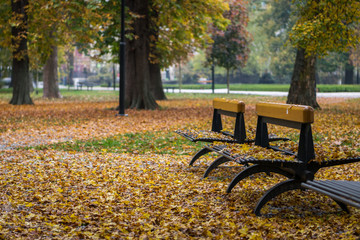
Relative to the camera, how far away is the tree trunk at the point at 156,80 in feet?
93.8

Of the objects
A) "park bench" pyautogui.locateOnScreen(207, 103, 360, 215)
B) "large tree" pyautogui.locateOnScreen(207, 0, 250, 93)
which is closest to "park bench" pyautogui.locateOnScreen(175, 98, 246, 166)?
"park bench" pyautogui.locateOnScreen(207, 103, 360, 215)

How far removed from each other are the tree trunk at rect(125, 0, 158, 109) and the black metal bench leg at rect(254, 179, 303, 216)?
15.2 m

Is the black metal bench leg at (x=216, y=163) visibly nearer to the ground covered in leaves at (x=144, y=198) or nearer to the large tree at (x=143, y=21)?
the ground covered in leaves at (x=144, y=198)

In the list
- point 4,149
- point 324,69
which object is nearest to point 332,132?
point 4,149

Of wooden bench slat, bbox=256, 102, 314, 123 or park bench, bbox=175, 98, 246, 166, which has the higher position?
wooden bench slat, bbox=256, 102, 314, 123

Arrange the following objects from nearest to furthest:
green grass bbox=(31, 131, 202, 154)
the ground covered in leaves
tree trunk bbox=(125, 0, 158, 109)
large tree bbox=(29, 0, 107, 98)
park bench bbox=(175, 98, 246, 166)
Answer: the ground covered in leaves
park bench bbox=(175, 98, 246, 166)
green grass bbox=(31, 131, 202, 154)
large tree bbox=(29, 0, 107, 98)
tree trunk bbox=(125, 0, 158, 109)

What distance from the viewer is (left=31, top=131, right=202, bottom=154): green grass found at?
10.2 metres

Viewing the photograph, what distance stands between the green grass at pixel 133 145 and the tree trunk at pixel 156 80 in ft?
54.5

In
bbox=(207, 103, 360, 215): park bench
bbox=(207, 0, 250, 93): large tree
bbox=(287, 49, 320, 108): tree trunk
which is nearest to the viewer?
bbox=(207, 103, 360, 215): park bench

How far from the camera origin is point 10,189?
6496 millimetres

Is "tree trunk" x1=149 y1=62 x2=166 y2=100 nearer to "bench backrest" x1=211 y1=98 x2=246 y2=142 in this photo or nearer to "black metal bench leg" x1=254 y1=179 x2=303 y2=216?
"bench backrest" x1=211 y1=98 x2=246 y2=142

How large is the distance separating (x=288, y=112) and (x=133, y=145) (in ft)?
18.9

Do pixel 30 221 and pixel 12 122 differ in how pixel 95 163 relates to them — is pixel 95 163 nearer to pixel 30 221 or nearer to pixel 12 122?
pixel 30 221

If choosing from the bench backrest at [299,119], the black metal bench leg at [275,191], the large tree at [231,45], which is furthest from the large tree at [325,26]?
the large tree at [231,45]
